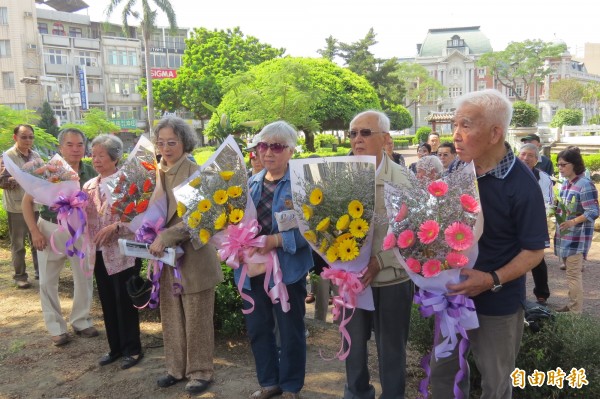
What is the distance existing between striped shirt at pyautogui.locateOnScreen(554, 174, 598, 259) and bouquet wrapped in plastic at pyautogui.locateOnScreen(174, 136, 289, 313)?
353 cm

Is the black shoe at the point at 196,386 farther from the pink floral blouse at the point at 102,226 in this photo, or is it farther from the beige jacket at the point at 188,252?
the pink floral blouse at the point at 102,226

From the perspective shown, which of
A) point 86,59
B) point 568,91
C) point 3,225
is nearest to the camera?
point 3,225

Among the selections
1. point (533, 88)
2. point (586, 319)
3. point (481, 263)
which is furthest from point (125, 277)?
point (533, 88)

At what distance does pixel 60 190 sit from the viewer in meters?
3.98

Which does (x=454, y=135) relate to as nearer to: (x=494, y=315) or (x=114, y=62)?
(x=494, y=315)

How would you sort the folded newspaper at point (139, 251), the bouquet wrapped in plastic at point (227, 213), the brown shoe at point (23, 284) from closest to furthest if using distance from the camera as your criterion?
the bouquet wrapped in plastic at point (227, 213) < the folded newspaper at point (139, 251) < the brown shoe at point (23, 284)

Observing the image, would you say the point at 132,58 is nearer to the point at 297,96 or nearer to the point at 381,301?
the point at 297,96

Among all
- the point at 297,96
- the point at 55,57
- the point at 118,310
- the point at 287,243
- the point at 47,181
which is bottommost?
the point at 118,310

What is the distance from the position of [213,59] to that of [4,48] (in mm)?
18250

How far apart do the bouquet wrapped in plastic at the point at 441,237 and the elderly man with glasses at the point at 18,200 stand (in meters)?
5.01

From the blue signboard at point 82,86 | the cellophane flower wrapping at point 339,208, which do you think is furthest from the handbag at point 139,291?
the blue signboard at point 82,86

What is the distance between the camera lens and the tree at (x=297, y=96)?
19.1 m

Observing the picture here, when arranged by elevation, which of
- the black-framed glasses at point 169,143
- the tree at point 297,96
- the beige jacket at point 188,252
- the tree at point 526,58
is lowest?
the beige jacket at point 188,252

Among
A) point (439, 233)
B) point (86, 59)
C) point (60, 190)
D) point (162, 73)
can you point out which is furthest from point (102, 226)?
point (86, 59)
